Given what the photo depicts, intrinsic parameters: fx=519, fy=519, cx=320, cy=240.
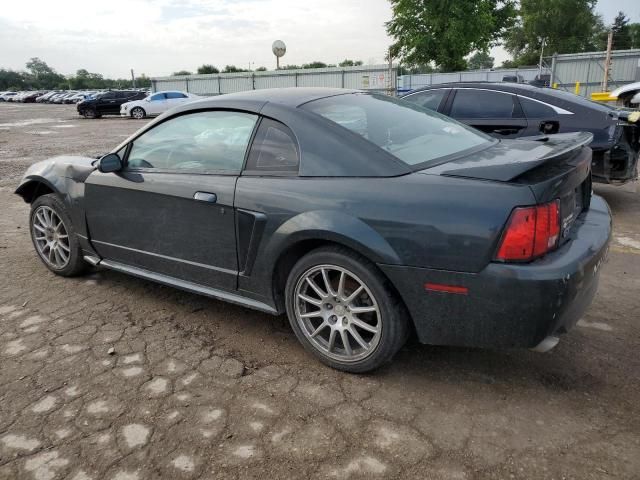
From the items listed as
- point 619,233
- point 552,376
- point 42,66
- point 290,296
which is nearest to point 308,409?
point 290,296

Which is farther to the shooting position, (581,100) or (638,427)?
(581,100)

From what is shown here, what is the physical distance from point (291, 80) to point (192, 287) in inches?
1239

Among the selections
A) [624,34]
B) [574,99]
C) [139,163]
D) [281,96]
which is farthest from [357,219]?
[624,34]

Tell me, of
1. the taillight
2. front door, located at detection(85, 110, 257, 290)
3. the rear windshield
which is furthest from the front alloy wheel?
the rear windshield

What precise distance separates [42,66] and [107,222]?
15772 cm

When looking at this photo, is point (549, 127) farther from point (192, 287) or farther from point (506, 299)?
point (192, 287)

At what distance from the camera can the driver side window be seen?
308 centimetres

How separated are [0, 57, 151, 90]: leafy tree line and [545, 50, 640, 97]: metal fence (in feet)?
302

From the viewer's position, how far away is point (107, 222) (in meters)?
3.69

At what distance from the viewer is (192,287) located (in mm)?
3293

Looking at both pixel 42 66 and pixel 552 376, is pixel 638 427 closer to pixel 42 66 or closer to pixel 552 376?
pixel 552 376

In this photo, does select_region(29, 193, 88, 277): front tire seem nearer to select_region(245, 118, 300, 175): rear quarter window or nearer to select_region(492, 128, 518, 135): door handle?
select_region(245, 118, 300, 175): rear quarter window

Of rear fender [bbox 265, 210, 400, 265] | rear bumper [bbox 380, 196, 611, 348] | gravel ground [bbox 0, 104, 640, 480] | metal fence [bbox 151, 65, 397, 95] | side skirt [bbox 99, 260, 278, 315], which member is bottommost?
gravel ground [bbox 0, 104, 640, 480]

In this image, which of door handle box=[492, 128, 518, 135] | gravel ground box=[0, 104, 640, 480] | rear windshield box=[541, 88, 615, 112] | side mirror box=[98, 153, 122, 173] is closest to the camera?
gravel ground box=[0, 104, 640, 480]
